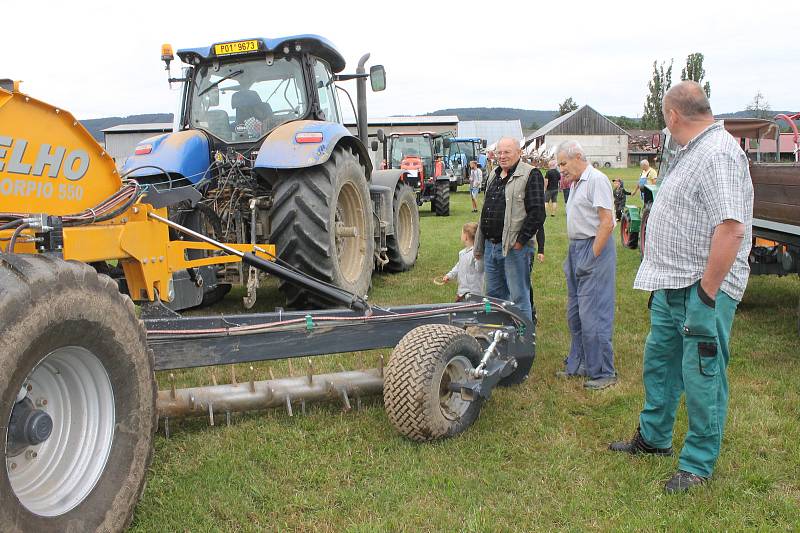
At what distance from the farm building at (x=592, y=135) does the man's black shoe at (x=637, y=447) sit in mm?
65575

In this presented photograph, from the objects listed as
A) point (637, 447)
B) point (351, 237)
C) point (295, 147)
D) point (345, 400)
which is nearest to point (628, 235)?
point (351, 237)

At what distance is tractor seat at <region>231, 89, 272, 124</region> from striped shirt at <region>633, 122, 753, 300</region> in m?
4.13

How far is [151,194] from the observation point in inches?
148

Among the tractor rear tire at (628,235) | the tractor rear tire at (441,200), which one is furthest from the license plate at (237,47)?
the tractor rear tire at (441,200)

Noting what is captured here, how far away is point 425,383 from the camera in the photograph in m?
3.39

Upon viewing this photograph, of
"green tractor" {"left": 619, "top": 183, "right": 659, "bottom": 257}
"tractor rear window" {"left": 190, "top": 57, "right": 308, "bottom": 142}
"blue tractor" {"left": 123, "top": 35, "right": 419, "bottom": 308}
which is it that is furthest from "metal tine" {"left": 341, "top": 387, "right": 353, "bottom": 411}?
"green tractor" {"left": 619, "top": 183, "right": 659, "bottom": 257}

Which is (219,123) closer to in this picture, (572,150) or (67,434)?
(572,150)

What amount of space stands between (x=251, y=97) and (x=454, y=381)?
3.83 meters

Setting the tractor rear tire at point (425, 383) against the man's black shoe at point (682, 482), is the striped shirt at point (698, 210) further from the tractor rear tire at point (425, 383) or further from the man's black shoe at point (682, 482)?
the tractor rear tire at point (425, 383)

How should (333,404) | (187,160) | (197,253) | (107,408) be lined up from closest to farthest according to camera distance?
(107,408), (333,404), (197,253), (187,160)

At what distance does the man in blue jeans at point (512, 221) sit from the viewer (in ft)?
16.2

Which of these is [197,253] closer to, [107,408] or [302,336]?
[302,336]

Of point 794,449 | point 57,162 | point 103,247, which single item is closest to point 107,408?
point 103,247

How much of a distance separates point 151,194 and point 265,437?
4.66ft
